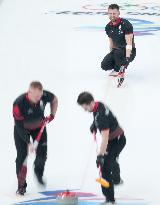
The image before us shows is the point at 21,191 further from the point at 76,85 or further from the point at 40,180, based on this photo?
the point at 76,85

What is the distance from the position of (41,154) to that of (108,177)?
942 millimetres

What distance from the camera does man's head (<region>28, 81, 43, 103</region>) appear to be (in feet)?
19.8

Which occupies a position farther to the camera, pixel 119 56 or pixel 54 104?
pixel 119 56

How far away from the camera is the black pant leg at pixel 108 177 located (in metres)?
6.08

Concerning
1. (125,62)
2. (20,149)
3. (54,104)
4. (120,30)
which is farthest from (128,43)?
(20,149)

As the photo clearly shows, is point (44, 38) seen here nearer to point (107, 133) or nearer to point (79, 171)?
point (79, 171)

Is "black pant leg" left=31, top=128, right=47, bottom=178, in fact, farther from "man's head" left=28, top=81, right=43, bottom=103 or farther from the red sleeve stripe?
"man's head" left=28, top=81, right=43, bottom=103

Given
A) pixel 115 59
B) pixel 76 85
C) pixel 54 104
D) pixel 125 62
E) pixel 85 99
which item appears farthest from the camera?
pixel 115 59

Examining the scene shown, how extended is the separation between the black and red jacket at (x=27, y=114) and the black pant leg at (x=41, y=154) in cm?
14

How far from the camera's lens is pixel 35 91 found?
605 centimetres

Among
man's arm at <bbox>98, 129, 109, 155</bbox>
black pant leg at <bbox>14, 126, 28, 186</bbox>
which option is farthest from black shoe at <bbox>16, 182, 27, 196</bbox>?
man's arm at <bbox>98, 129, 109, 155</bbox>

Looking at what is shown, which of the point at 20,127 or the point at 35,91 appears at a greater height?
the point at 35,91

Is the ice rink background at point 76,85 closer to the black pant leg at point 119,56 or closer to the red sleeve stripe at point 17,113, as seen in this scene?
the black pant leg at point 119,56

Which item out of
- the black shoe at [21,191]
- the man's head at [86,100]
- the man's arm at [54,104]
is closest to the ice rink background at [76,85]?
the black shoe at [21,191]
